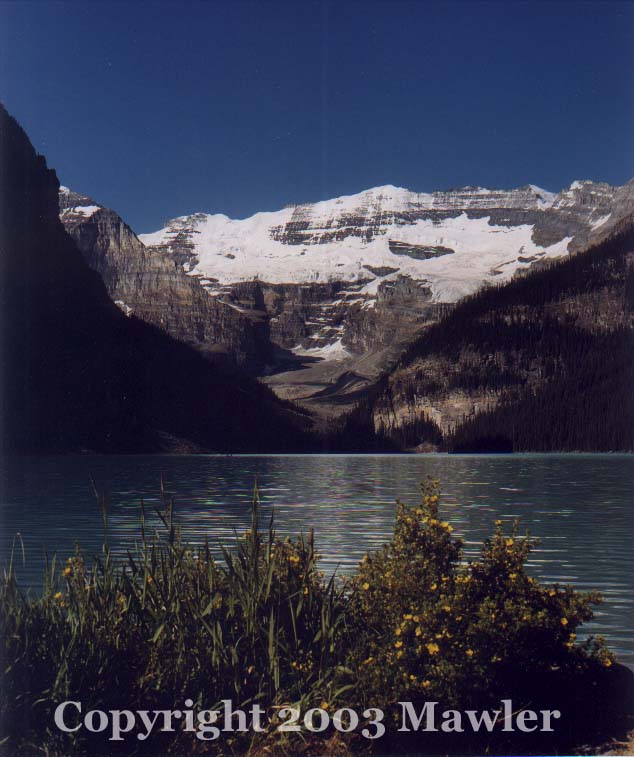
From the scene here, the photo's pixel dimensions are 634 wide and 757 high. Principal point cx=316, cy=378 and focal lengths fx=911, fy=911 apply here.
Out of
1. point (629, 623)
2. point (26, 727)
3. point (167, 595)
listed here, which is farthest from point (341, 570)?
point (26, 727)

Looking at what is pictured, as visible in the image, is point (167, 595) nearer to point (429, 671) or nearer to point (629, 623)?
point (429, 671)

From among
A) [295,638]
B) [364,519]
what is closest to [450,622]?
[295,638]

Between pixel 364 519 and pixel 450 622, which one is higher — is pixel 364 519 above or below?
below

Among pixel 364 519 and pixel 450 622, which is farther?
pixel 364 519

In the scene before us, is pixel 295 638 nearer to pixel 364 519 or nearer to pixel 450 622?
pixel 450 622

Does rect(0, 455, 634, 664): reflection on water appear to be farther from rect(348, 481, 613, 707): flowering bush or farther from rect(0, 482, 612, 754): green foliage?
rect(348, 481, 613, 707): flowering bush

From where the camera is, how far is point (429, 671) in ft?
32.2

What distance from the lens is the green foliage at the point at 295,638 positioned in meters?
9.84

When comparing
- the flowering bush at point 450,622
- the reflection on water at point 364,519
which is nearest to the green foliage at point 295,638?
the flowering bush at point 450,622

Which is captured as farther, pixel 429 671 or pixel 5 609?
pixel 5 609

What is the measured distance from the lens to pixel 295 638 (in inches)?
423

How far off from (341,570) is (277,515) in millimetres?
34328

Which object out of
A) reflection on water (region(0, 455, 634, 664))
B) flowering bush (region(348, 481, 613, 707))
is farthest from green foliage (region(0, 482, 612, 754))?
reflection on water (region(0, 455, 634, 664))

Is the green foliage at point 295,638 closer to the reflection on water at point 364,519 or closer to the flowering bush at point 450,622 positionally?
the flowering bush at point 450,622
